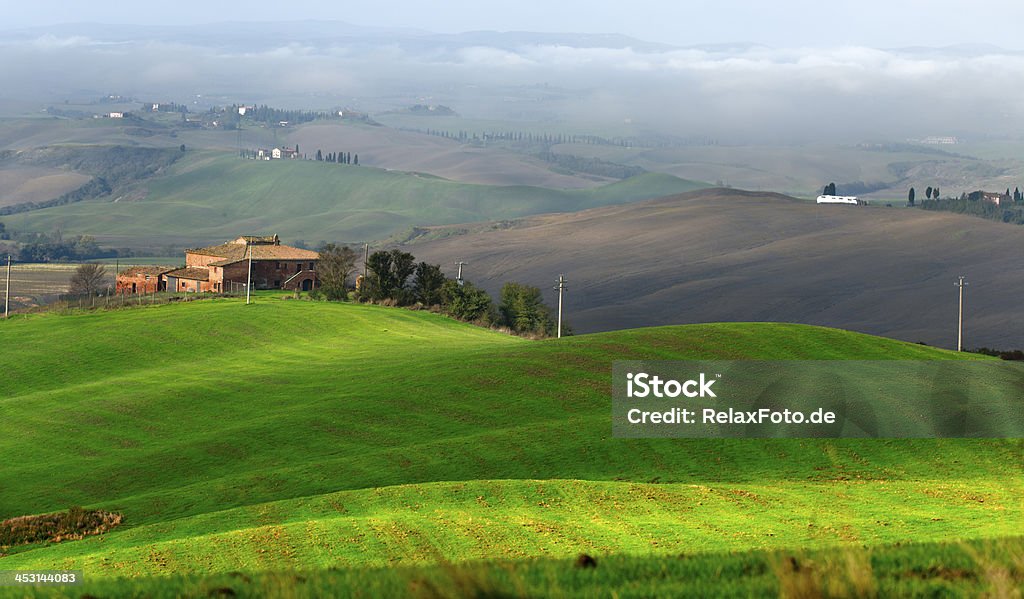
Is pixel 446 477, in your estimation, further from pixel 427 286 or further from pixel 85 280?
pixel 85 280

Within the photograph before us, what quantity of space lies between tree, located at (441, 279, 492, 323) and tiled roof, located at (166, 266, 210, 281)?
44734mm

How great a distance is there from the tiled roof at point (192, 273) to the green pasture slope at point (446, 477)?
67945mm

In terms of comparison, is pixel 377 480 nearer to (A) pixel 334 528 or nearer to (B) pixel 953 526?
(A) pixel 334 528

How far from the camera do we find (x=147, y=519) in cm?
3503

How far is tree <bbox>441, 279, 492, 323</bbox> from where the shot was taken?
387 feet

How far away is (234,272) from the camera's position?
496 feet

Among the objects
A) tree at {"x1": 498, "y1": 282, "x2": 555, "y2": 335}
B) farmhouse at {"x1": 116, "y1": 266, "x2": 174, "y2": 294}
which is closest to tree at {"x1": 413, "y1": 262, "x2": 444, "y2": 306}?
tree at {"x1": 498, "y1": 282, "x2": 555, "y2": 335}

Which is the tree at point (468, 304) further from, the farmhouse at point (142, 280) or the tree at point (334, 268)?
the farmhouse at point (142, 280)

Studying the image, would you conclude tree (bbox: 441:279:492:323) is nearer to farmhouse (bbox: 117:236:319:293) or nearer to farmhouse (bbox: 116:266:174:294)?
farmhouse (bbox: 117:236:319:293)

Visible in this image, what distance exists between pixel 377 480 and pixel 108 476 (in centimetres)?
1264

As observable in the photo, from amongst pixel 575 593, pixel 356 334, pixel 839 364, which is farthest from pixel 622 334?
pixel 575 593

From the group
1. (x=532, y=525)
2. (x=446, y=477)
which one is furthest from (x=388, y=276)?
(x=532, y=525)

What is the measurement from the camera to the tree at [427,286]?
12488 cm

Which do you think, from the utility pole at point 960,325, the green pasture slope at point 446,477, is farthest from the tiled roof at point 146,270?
the utility pole at point 960,325
